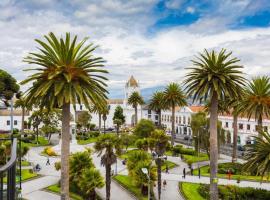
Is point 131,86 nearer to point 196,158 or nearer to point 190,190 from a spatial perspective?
point 196,158

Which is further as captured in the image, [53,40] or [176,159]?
[176,159]

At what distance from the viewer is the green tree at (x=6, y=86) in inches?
2457

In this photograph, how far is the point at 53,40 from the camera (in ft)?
82.5

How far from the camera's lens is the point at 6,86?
212 feet

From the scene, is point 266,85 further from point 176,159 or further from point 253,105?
point 176,159

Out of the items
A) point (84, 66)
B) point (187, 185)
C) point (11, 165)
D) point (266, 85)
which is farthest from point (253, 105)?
point (11, 165)

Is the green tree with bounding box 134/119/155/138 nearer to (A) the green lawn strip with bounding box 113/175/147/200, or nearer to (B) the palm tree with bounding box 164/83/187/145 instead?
(B) the palm tree with bounding box 164/83/187/145

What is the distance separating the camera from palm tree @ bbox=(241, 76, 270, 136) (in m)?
44.4

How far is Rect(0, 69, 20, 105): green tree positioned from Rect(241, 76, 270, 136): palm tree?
4105 cm

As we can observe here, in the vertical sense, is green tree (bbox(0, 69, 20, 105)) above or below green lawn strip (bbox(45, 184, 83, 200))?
above

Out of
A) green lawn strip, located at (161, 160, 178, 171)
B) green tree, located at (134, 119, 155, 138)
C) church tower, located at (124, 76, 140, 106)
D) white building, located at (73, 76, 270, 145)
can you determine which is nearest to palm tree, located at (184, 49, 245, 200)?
white building, located at (73, 76, 270, 145)

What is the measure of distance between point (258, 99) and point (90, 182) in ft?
80.9

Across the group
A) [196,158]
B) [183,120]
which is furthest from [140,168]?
[183,120]

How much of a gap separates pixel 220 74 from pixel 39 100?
17165mm
